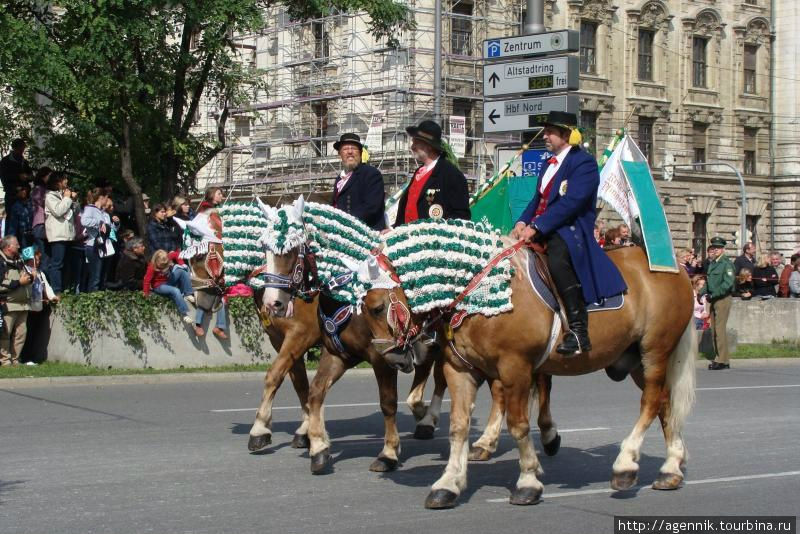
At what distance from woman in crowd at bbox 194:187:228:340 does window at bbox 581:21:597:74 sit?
132ft

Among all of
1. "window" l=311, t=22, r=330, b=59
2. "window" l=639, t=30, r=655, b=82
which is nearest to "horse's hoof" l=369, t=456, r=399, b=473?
"window" l=311, t=22, r=330, b=59

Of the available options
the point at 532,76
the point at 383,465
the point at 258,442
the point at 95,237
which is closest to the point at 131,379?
the point at 95,237

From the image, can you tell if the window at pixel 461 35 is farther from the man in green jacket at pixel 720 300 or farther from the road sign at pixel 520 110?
the road sign at pixel 520 110

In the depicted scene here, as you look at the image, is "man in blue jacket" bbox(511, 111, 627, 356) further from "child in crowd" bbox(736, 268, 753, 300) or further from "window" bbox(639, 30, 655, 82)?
"window" bbox(639, 30, 655, 82)

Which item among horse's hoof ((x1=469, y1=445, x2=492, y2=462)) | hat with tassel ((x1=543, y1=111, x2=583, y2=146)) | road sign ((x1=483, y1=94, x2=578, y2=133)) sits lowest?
horse's hoof ((x1=469, y1=445, x2=492, y2=462))

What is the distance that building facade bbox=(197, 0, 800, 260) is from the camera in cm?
4619

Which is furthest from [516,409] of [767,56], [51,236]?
[767,56]

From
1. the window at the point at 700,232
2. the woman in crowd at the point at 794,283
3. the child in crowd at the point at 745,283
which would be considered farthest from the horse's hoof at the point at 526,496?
the window at the point at 700,232

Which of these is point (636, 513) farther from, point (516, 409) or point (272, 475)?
point (272, 475)

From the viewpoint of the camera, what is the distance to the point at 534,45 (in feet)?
65.2

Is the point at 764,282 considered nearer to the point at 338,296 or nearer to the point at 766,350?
the point at 766,350

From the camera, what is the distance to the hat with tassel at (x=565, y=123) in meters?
9.37

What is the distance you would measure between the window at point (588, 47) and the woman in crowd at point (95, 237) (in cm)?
3910

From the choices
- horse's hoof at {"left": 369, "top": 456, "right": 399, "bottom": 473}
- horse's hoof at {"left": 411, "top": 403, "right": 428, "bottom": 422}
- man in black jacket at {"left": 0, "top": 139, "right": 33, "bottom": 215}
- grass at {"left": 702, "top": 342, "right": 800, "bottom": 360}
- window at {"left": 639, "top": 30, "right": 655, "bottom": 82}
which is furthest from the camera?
window at {"left": 639, "top": 30, "right": 655, "bottom": 82}
